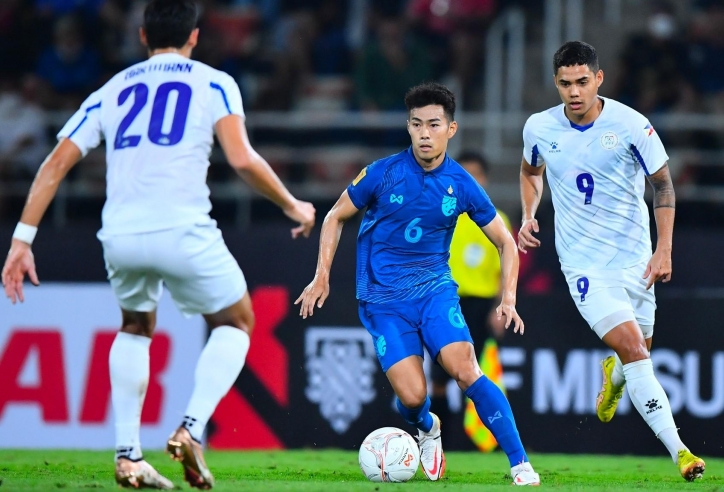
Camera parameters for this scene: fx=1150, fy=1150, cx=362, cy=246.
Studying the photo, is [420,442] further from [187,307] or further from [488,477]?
[187,307]

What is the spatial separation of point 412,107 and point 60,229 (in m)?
4.94

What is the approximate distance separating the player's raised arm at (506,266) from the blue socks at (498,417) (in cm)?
40

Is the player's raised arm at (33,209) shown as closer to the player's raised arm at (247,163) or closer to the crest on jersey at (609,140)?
the player's raised arm at (247,163)

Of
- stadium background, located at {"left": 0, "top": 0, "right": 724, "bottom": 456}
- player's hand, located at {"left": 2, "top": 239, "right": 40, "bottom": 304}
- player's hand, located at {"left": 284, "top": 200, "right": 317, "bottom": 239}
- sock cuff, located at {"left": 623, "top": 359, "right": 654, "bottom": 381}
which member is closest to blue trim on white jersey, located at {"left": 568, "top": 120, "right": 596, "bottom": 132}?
sock cuff, located at {"left": 623, "top": 359, "right": 654, "bottom": 381}

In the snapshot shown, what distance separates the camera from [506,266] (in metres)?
6.83

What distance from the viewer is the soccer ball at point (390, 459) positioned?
6.97 metres

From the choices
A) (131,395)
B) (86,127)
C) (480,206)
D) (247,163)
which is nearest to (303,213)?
(247,163)

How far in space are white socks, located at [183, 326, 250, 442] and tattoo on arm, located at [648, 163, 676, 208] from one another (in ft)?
9.53

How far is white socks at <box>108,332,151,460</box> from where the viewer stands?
5.71 meters

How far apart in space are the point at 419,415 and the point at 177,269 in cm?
226

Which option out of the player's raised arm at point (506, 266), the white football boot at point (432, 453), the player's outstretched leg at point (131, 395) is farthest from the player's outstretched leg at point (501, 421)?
the player's outstretched leg at point (131, 395)

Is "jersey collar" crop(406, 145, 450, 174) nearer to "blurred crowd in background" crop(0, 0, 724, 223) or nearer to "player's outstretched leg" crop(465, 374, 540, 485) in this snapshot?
"player's outstretched leg" crop(465, 374, 540, 485)

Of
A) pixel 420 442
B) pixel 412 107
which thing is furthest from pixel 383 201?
pixel 420 442

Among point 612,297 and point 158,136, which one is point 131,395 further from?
point 612,297
